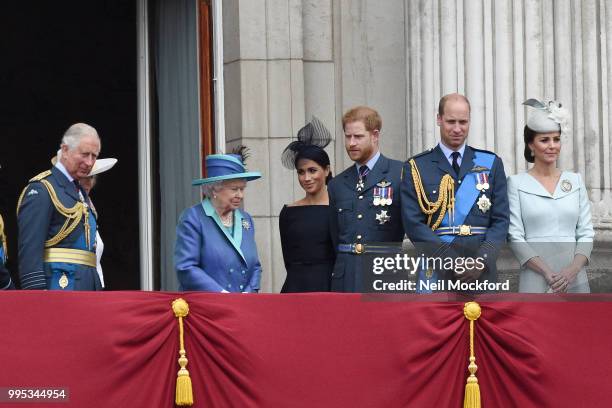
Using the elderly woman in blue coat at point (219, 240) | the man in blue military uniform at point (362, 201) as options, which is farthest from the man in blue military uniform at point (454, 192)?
the elderly woman in blue coat at point (219, 240)

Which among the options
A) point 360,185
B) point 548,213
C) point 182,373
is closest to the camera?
point 182,373

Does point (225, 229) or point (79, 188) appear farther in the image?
point (79, 188)

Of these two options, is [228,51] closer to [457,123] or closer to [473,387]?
[457,123]

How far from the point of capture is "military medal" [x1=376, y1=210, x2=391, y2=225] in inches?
358

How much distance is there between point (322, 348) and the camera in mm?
8172

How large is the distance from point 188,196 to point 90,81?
6.43m

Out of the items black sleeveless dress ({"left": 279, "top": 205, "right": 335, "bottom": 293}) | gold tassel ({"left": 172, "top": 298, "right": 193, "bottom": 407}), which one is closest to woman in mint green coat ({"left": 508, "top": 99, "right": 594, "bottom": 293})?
black sleeveless dress ({"left": 279, "top": 205, "right": 335, "bottom": 293})

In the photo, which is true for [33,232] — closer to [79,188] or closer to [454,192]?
[79,188]

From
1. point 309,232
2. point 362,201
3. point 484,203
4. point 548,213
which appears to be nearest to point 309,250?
point 309,232

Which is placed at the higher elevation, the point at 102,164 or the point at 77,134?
the point at 77,134

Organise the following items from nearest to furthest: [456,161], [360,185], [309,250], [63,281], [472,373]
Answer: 1. [472,373]
2. [63,281]
3. [456,161]
4. [360,185]
5. [309,250]

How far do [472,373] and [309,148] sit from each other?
1997 mm

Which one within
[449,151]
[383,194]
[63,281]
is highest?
[449,151]

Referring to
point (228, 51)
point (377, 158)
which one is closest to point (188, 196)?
point (228, 51)
